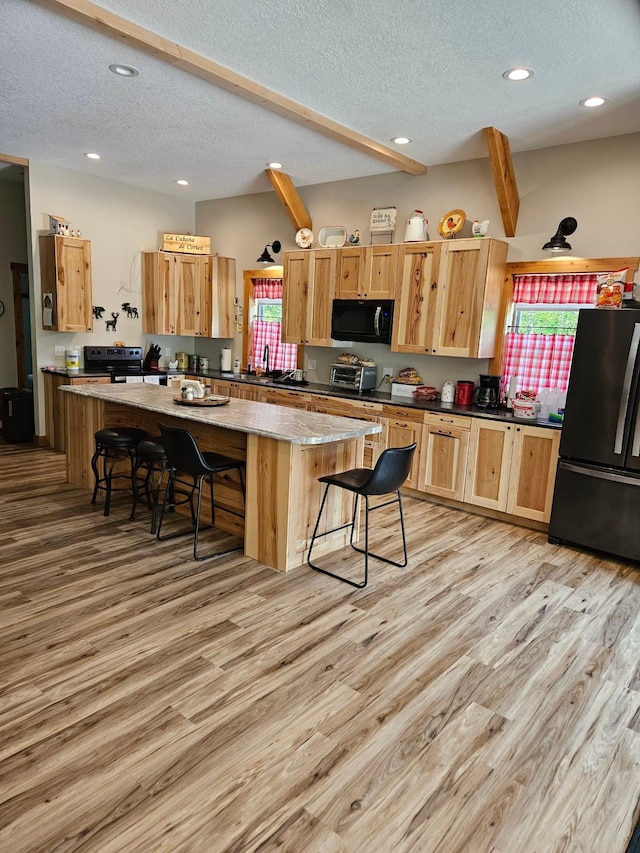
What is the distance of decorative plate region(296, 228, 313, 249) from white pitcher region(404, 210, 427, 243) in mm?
1359

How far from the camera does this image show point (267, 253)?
652cm

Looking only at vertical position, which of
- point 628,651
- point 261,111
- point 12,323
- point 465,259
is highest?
point 261,111

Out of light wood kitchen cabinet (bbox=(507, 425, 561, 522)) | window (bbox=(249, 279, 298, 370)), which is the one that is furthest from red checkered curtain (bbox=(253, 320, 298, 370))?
light wood kitchen cabinet (bbox=(507, 425, 561, 522))

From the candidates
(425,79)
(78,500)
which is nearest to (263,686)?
(78,500)

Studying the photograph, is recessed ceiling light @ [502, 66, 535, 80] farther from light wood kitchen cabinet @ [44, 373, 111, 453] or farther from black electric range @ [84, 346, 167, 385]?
black electric range @ [84, 346, 167, 385]

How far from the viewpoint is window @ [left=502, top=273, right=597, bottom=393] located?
4570 millimetres

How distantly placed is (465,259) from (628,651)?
3.26 m

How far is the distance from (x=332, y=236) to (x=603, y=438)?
3585 millimetres

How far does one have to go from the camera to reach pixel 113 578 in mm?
3211

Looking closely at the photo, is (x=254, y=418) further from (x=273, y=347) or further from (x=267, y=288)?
(x=267, y=288)

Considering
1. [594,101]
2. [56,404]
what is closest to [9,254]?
[56,404]

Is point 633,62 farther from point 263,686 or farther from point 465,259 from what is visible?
point 263,686

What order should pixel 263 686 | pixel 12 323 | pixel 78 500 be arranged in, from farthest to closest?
1. pixel 12 323
2. pixel 78 500
3. pixel 263 686

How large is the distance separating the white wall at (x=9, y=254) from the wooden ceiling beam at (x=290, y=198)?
12.0 ft
